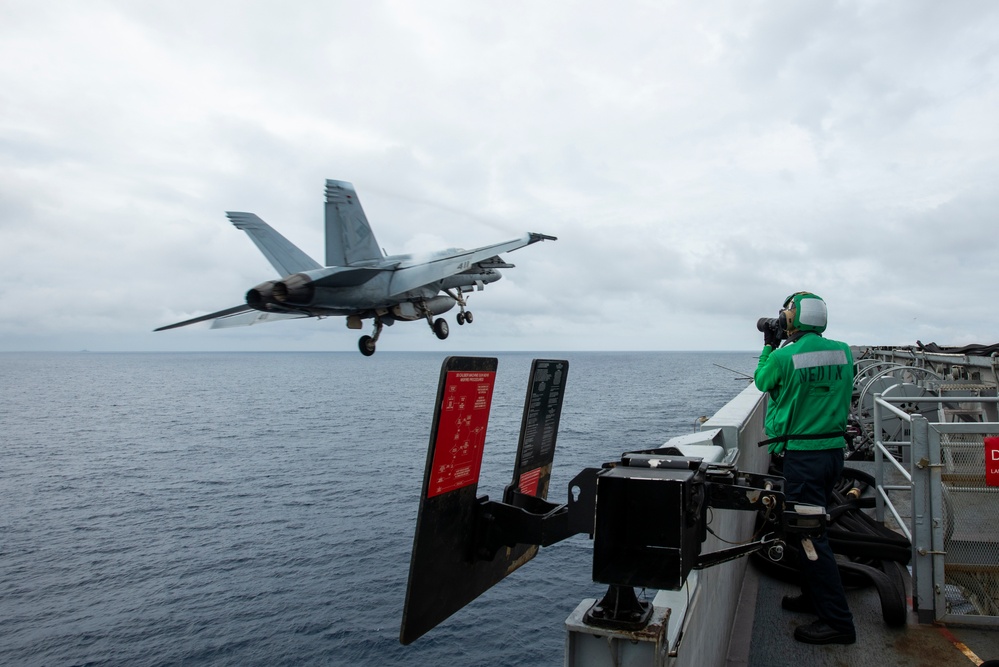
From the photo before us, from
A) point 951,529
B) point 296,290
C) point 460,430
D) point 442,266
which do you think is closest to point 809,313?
point 951,529

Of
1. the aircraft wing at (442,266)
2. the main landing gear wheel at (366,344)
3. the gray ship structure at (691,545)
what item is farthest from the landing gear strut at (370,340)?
the gray ship structure at (691,545)

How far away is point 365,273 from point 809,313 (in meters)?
22.9

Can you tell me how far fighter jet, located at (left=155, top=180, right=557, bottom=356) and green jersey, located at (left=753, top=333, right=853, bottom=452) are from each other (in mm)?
21053

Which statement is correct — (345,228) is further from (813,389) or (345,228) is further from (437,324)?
(813,389)

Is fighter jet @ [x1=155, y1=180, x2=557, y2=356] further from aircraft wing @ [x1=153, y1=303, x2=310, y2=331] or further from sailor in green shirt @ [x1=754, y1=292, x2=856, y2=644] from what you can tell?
sailor in green shirt @ [x1=754, y1=292, x2=856, y2=644]

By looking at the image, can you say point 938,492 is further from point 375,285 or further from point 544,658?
point 375,285

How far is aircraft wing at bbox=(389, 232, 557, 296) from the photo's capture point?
93.9ft

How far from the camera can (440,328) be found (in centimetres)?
3020

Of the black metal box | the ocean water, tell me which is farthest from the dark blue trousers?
the ocean water

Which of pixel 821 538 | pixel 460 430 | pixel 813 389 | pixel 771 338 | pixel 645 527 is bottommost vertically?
pixel 821 538

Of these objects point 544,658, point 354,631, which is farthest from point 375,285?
point 544,658

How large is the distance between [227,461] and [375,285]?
93.5 feet

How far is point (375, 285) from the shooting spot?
28.2 metres

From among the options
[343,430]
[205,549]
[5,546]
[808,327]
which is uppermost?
[808,327]
